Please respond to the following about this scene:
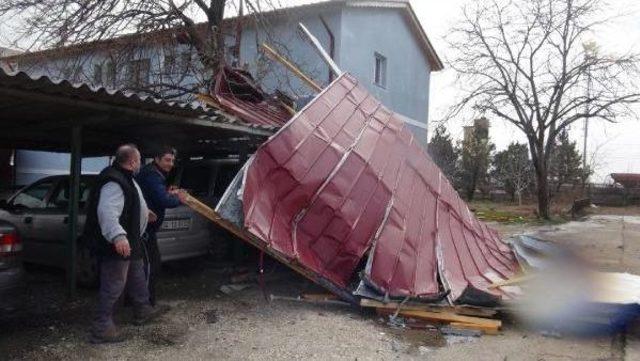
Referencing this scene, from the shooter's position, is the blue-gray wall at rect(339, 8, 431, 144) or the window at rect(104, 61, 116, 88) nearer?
the window at rect(104, 61, 116, 88)

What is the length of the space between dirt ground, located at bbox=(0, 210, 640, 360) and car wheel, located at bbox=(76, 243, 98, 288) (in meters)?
0.15

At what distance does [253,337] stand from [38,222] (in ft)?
12.8

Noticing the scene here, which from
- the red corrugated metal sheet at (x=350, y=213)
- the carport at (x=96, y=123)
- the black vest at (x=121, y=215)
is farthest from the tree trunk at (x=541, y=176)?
the black vest at (x=121, y=215)

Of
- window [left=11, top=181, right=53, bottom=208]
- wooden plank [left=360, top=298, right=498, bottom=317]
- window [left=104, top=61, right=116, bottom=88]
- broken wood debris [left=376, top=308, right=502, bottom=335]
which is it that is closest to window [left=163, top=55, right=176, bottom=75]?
window [left=104, top=61, right=116, bottom=88]

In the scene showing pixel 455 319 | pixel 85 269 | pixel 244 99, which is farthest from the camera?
pixel 244 99

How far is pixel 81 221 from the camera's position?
260 inches

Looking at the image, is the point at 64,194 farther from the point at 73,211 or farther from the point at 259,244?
the point at 259,244

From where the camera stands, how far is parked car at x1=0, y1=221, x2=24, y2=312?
439 centimetres

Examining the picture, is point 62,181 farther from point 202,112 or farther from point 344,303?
point 344,303

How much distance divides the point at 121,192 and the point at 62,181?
3.48 metres

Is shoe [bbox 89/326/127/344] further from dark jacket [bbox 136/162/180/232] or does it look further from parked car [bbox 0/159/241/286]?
parked car [bbox 0/159/241/286]

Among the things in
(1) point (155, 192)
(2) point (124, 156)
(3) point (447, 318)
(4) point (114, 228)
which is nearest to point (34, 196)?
(1) point (155, 192)

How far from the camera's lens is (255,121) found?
7219mm

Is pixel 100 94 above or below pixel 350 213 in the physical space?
above
